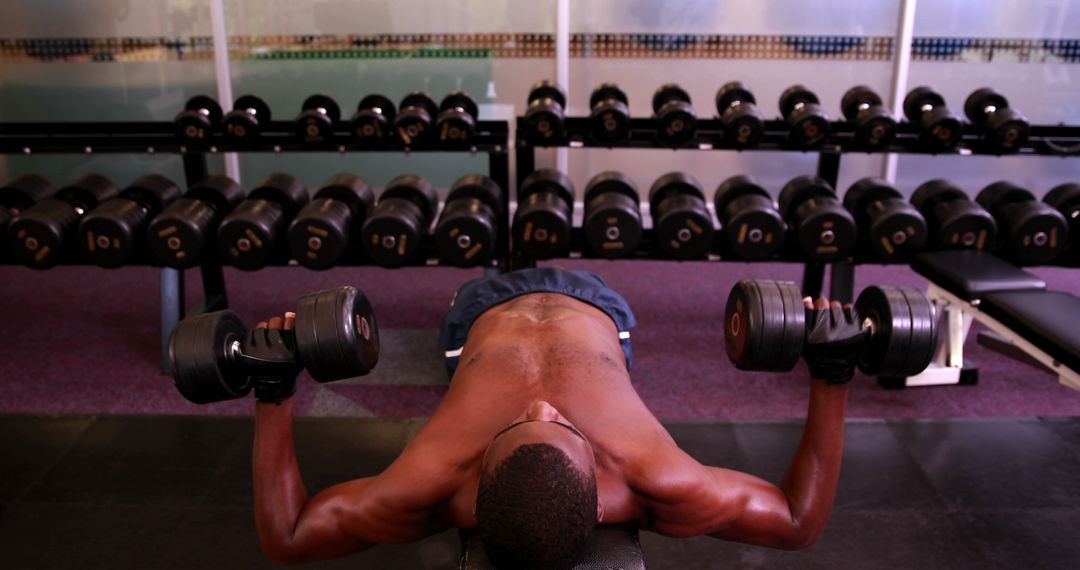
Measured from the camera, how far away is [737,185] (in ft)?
11.4

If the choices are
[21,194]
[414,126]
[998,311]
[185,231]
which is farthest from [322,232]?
[998,311]

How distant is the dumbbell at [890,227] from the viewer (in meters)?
3.21

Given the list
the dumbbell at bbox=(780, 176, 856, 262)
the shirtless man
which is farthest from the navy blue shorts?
the dumbbell at bbox=(780, 176, 856, 262)

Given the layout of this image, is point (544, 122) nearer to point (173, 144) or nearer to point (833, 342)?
point (173, 144)

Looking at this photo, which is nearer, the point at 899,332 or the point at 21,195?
the point at 899,332

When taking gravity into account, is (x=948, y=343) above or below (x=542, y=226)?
below

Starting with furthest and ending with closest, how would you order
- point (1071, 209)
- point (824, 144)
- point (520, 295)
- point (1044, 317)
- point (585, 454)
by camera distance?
→ point (824, 144)
point (1071, 209)
point (1044, 317)
point (520, 295)
point (585, 454)

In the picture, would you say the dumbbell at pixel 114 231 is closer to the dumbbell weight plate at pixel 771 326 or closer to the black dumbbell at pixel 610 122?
the black dumbbell at pixel 610 122

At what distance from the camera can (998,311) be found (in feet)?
9.17

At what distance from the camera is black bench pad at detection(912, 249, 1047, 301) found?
292cm

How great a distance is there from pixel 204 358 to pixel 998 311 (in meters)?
2.48

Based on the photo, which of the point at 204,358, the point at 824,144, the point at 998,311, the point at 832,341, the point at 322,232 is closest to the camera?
the point at 204,358

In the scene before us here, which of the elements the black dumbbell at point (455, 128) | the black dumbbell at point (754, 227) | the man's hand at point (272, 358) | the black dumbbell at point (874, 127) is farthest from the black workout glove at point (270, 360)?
the black dumbbell at point (874, 127)

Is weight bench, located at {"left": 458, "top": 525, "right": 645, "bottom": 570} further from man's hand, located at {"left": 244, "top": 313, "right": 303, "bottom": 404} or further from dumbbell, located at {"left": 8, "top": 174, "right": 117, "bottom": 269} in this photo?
dumbbell, located at {"left": 8, "top": 174, "right": 117, "bottom": 269}
